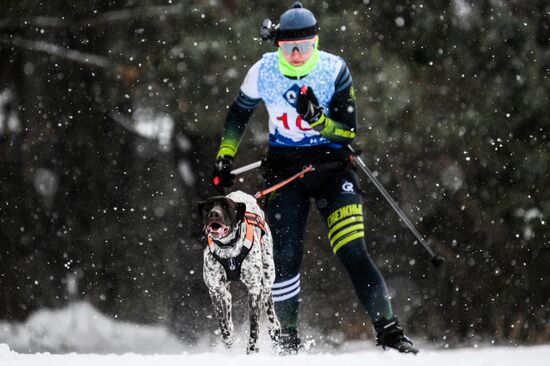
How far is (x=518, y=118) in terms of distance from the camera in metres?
6.80

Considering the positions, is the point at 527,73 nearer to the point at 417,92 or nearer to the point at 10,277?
the point at 417,92

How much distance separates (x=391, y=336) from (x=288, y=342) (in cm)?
61

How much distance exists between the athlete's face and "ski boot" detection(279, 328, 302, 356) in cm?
158

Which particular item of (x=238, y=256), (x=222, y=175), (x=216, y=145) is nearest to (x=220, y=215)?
(x=238, y=256)

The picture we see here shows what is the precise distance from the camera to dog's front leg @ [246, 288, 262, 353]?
4.49 m

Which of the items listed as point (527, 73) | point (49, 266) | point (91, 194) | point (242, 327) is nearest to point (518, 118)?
point (527, 73)

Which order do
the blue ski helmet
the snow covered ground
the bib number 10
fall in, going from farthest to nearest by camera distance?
the snow covered ground → the bib number 10 → the blue ski helmet

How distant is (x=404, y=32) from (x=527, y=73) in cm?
112

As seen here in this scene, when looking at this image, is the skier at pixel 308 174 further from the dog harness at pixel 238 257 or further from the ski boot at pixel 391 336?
the dog harness at pixel 238 257

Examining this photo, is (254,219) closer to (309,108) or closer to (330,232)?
(330,232)

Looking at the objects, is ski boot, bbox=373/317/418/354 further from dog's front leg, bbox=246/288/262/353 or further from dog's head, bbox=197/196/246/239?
dog's head, bbox=197/196/246/239

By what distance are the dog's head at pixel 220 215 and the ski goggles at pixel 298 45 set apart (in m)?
0.94

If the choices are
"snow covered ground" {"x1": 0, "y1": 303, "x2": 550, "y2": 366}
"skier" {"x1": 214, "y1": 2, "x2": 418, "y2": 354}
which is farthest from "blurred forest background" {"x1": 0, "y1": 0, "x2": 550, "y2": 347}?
"skier" {"x1": 214, "y1": 2, "x2": 418, "y2": 354}

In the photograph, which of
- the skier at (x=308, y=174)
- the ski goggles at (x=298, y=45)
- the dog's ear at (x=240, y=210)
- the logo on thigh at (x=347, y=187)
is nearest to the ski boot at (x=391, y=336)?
the skier at (x=308, y=174)
